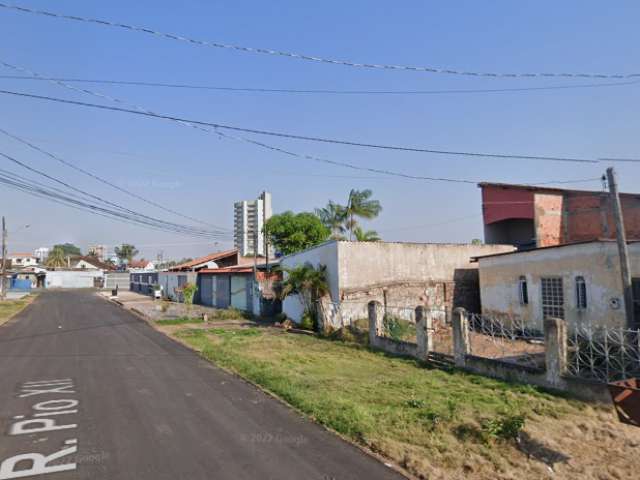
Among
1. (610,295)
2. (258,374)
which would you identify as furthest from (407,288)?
(258,374)

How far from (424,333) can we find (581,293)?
6730 mm

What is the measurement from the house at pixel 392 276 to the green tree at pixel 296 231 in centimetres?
1961

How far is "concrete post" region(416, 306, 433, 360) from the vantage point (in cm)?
1369

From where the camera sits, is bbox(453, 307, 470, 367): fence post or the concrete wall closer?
bbox(453, 307, 470, 367): fence post

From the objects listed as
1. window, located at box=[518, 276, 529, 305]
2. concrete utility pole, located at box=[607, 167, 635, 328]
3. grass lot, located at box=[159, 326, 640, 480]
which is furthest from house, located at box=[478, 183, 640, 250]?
grass lot, located at box=[159, 326, 640, 480]

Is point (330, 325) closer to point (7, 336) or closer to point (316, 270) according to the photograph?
point (316, 270)

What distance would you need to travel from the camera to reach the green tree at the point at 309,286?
68.6 feet

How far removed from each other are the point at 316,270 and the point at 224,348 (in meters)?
6.71

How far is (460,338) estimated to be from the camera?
41.4ft

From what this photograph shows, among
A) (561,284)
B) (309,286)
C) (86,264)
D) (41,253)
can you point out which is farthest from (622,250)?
(41,253)

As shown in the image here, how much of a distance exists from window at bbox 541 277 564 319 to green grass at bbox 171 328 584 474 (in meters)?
7.10

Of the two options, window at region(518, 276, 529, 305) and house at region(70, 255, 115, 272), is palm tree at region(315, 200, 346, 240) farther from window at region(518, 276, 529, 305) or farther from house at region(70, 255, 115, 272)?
house at region(70, 255, 115, 272)

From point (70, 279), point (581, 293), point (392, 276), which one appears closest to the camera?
point (581, 293)

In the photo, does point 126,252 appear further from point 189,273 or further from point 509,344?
point 509,344
